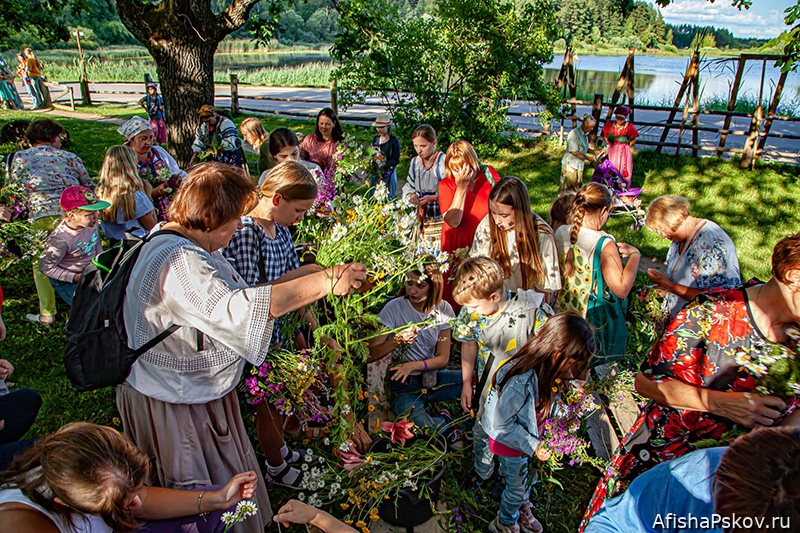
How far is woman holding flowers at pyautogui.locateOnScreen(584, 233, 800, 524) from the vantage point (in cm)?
203

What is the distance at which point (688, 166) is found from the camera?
29.6ft

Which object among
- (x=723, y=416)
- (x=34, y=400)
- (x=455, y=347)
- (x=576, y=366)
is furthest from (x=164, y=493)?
(x=455, y=347)

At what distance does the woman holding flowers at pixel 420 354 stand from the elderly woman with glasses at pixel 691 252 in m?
A: 1.53

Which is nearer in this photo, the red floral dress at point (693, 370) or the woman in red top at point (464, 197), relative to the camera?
the red floral dress at point (693, 370)

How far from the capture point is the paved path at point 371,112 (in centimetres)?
1095

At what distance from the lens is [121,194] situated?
418cm

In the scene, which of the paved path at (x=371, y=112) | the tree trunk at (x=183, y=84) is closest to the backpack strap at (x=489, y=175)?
the tree trunk at (x=183, y=84)

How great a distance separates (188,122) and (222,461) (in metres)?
7.00

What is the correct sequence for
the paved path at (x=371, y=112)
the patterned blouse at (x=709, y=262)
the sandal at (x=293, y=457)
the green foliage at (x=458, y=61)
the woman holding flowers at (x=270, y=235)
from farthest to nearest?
the paved path at (x=371, y=112), the green foliage at (x=458, y=61), the patterned blouse at (x=709, y=262), the sandal at (x=293, y=457), the woman holding flowers at (x=270, y=235)

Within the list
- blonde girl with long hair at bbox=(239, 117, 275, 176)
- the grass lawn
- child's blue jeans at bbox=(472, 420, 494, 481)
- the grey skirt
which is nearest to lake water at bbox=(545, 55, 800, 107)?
the grass lawn

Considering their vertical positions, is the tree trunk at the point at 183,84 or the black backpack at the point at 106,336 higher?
the tree trunk at the point at 183,84

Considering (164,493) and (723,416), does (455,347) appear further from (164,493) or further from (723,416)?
(164,493)

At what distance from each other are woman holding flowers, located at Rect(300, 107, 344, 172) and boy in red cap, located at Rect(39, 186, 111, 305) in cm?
252

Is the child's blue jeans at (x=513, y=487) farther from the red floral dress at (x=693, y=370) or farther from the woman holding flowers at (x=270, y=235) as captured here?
the woman holding flowers at (x=270, y=235)
